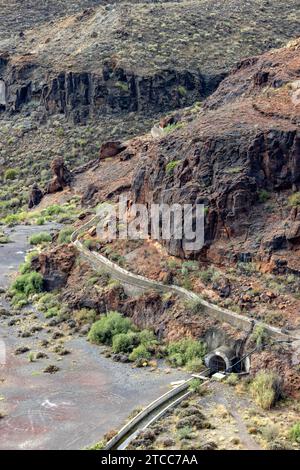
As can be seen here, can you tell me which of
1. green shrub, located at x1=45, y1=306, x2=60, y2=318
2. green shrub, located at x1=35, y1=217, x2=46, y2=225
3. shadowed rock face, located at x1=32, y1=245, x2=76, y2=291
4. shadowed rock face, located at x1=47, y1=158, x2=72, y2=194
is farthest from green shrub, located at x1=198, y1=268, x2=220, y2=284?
shadowed rock face, located at x1=47, y1=158, x2=72, y2=194

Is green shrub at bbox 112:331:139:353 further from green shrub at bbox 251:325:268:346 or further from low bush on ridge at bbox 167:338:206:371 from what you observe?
green shrub at bbox 251:325:268:346

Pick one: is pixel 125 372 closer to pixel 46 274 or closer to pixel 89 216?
pixel 46 274

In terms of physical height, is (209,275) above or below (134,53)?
below

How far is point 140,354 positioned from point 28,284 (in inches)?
428

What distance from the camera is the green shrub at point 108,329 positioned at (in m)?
31.1

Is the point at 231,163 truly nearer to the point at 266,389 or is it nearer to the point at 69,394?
the point at 266,389

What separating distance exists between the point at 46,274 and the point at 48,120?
37.2 meters

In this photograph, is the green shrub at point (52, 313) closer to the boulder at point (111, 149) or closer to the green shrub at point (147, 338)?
the green shrub at point (147, 338)

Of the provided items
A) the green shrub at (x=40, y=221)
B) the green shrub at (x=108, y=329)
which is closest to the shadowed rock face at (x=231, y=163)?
the green shrub at (x=108, y=329)

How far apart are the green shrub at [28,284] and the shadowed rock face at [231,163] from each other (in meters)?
6.77

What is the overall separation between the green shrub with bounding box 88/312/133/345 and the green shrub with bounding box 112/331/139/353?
2.67 feet

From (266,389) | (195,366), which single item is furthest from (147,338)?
(266,389)

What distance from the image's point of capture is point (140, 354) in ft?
95.5

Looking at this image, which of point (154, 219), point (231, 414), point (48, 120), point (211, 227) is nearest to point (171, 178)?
point (154, 219)
